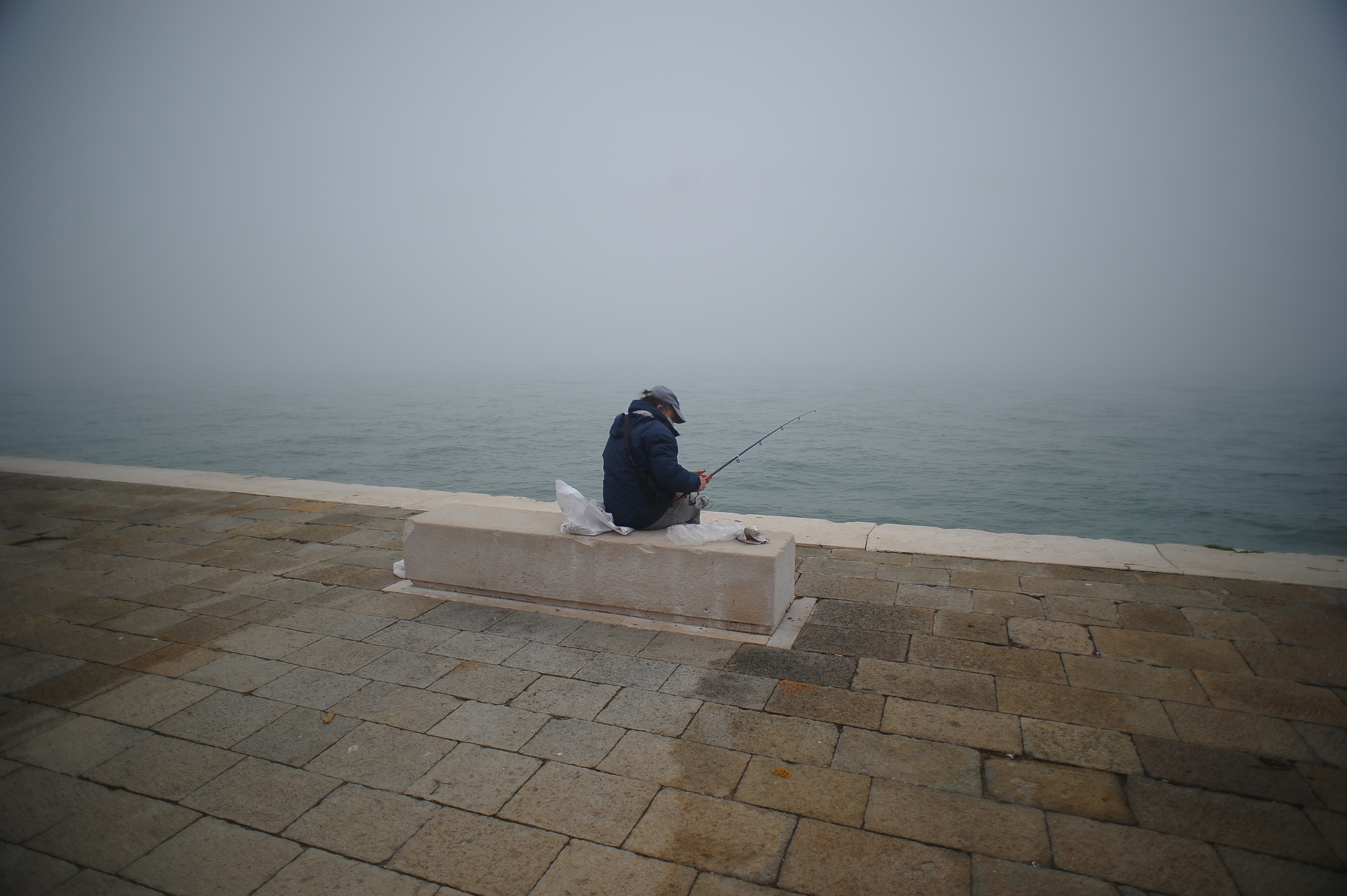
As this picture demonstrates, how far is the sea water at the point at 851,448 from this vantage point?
16.7 m

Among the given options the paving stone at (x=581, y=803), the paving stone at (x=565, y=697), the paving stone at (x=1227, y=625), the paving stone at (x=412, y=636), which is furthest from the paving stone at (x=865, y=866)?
the paving stone at (x=1227, y=625)

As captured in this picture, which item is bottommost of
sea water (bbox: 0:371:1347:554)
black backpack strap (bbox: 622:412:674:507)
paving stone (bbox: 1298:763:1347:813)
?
sea water (bbox: 0:371:1347:554)

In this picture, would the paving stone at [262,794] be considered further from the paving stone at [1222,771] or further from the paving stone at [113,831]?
the paving stone at [1222,771]

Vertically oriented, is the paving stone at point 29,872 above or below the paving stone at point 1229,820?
above

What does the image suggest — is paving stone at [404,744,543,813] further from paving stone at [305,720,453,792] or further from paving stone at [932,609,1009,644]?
paving stone at [932,609,1009,644]

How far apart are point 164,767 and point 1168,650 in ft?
15.1

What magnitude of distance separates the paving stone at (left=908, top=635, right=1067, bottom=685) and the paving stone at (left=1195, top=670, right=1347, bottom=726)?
639 millimetres

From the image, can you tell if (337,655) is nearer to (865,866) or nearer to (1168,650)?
(865,866)

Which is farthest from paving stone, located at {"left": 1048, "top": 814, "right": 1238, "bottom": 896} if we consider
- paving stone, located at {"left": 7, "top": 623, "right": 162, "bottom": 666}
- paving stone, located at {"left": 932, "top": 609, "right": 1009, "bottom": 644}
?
paving stone, located at {"left": 7, "top": 623, "right": 162, "bottom": 666}

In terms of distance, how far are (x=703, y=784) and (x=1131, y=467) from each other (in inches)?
900

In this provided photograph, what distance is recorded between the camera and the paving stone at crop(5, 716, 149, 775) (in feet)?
9.42

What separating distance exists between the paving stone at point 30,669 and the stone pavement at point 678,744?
→ 0.06 ft

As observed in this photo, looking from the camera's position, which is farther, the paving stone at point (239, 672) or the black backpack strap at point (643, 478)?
the black backpack strap at point (643, 478)

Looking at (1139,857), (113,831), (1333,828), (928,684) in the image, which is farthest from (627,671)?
(1333,828)
